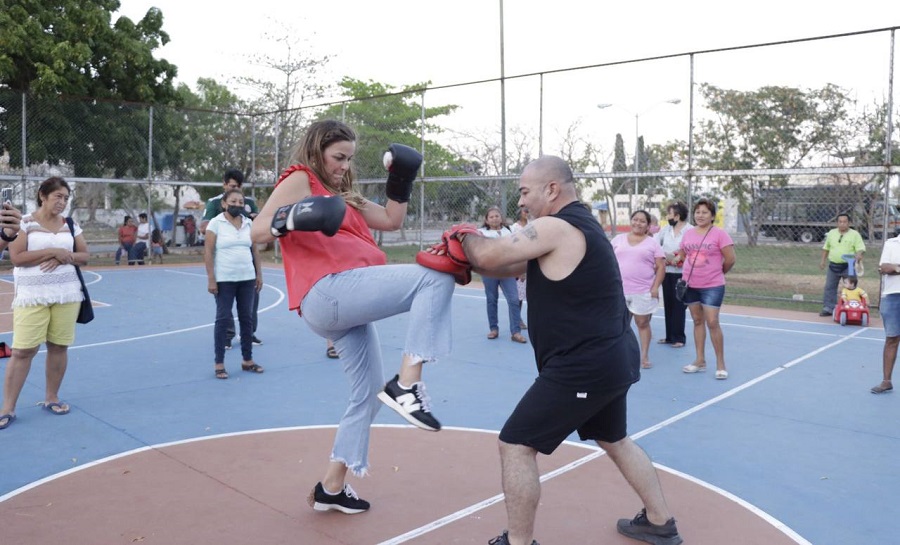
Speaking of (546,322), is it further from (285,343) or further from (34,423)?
(285,343)

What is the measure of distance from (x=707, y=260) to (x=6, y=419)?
21.6 ft

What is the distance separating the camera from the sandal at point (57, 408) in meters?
6.09

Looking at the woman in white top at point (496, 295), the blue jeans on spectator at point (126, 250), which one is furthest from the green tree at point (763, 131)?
the blue jeans on spectator at point (126, 250)

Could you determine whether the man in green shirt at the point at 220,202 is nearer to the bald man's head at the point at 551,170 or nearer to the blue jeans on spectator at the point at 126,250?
the bald man's head at the point at 551,170

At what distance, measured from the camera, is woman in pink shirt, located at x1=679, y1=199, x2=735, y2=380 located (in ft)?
25.3

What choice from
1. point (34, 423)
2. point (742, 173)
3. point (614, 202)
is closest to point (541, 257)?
point (34, 423)

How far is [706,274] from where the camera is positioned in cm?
779

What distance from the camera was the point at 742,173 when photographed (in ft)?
39.3

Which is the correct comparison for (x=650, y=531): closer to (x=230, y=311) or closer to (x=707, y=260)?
(x=707, y=260)

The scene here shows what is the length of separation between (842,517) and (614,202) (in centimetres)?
1267

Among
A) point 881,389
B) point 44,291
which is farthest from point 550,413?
point 881,389

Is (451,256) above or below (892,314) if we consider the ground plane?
above

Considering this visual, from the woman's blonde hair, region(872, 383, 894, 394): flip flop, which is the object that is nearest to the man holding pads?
the woman's blonde hair

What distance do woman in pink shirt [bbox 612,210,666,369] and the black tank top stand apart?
5.17 metres
